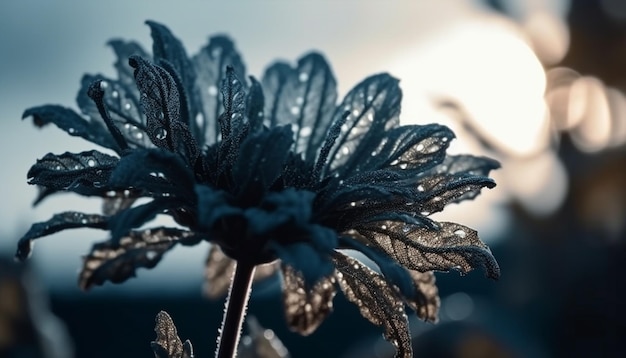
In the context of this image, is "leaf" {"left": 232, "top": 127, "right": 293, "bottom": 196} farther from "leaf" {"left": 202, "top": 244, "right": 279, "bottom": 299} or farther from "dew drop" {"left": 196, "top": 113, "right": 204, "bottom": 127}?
"leaf" {"left": 202, "top": 244, "right": 279, "bottom": 299}

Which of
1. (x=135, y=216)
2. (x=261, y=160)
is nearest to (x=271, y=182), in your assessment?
(x=261, y=160)

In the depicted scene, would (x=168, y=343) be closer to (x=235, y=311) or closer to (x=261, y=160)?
(x=235, y=311)

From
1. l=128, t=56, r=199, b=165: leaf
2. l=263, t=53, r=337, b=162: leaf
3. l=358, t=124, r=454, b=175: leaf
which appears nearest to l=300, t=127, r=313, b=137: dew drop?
l=263, t=53, r=337, b=162: leaf

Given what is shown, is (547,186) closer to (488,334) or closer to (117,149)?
(488,334)

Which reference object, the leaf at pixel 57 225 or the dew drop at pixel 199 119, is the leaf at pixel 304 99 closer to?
the dew drop at pixel 199 119

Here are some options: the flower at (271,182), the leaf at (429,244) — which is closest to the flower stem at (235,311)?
the flower at (271,182)

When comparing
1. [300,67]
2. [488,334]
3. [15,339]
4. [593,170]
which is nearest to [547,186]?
[593,170]

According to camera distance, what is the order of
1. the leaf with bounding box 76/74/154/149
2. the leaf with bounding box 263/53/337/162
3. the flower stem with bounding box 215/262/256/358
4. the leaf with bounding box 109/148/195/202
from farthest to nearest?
the leaf with bounding box 263/53/337/162, the leaf with bounding box 76/74/154/149, the flower stem with bounding box 215/262/256/358, the leaf with bounding box 109/148/195/202
